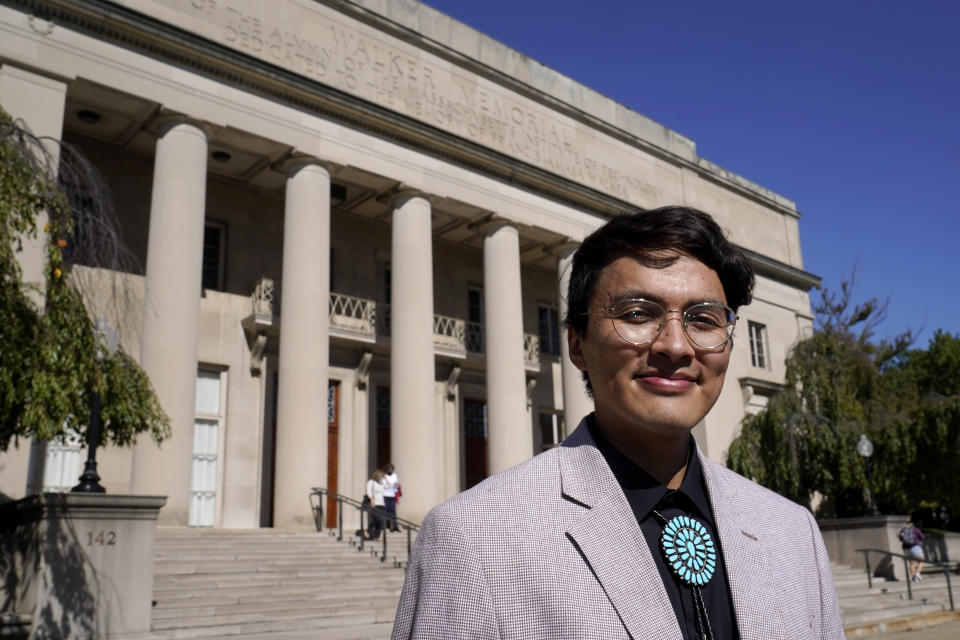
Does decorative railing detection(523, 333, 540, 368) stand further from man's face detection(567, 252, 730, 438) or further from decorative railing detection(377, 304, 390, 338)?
man's face detection(567, 252, 730, 438)

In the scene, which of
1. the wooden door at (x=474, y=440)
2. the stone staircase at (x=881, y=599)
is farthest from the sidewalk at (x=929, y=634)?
the wooden door at (x=474, y=440)

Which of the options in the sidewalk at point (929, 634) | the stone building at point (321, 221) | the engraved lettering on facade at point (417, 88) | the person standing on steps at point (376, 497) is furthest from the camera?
the engraved lettering on facade at point (417, 88)

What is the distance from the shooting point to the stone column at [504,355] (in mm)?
22172

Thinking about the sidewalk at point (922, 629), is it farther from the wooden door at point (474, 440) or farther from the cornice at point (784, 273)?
the cornice at point (784, 273)

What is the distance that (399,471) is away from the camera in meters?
19.8

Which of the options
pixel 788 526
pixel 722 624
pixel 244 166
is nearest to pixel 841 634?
pixel 788 526

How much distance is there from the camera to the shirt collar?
2.12 meters

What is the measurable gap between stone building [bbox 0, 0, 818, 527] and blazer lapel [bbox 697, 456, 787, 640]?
1258 centimetres

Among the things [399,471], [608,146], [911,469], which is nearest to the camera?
[399,471]

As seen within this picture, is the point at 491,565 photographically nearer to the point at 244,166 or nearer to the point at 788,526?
the point at 788,526

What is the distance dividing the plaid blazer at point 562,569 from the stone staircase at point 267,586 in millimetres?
9045

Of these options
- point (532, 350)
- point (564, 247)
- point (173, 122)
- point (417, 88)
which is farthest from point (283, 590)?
point (564, 247)

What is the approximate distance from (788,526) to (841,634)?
0.31 m

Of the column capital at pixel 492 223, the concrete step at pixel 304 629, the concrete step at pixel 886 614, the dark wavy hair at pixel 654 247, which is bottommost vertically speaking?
the concrete step at pixel 886 614
